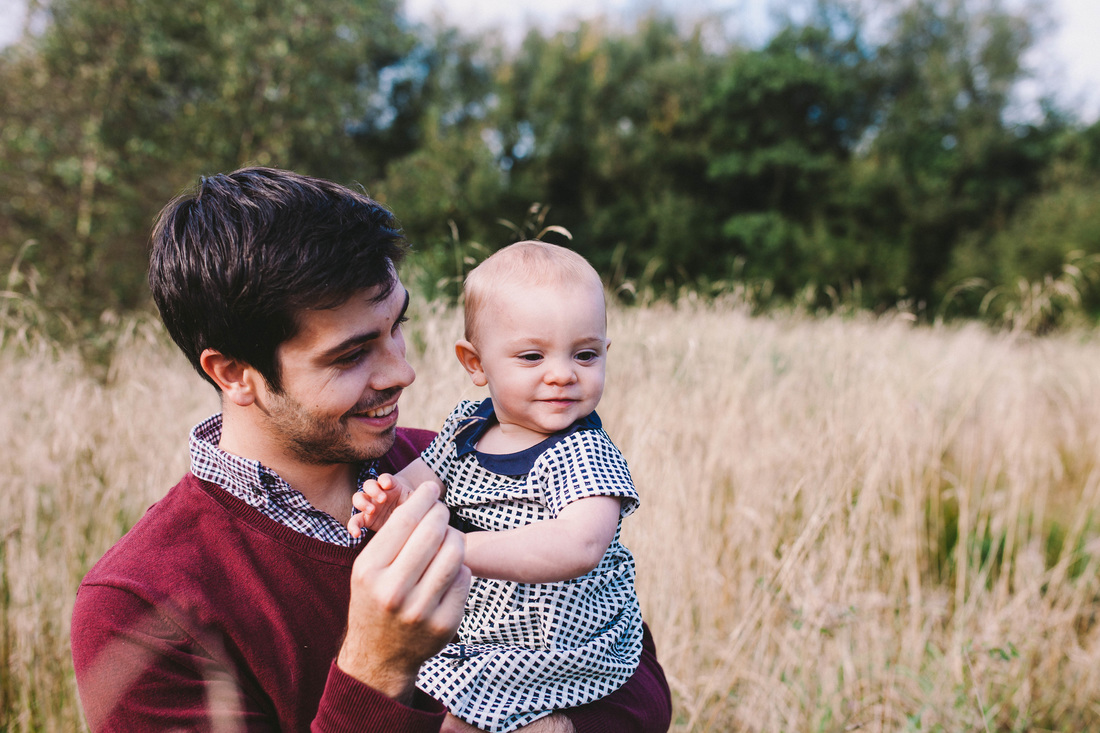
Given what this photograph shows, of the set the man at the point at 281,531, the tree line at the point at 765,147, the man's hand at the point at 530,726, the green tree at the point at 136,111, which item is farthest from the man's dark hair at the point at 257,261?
the tree line at the point at 765,147

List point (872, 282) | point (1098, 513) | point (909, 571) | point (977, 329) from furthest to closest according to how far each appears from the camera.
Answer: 1. point (872, 282)
2. point (977, 329)
3. point (1098, 513)
4. point (909, 571)

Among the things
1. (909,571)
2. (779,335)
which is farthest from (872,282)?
(909,571)

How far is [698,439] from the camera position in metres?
3.14

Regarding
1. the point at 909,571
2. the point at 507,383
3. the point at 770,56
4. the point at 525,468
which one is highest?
the point at 770,56

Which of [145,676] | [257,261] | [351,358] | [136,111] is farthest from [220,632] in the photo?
[136,111]

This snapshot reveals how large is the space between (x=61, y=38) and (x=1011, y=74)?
2510cm

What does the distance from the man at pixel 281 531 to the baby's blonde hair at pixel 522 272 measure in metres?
0.18

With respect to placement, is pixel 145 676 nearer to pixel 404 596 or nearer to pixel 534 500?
pixel 404 596

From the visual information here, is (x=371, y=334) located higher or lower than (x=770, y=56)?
lower

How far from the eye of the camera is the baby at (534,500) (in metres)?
1.28

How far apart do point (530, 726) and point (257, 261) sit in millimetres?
1045

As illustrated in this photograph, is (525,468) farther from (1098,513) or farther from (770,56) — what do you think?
(770,56)

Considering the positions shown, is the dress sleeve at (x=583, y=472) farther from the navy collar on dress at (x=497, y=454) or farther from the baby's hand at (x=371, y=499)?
the baby's hand at (x=371, y=499)

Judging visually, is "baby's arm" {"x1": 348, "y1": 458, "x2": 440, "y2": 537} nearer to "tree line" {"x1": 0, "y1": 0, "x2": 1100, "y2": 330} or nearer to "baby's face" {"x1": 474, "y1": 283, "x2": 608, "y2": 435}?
"baby's face" {"x1": 474, "y1": 283, "x2": 608, "y2": 435}
